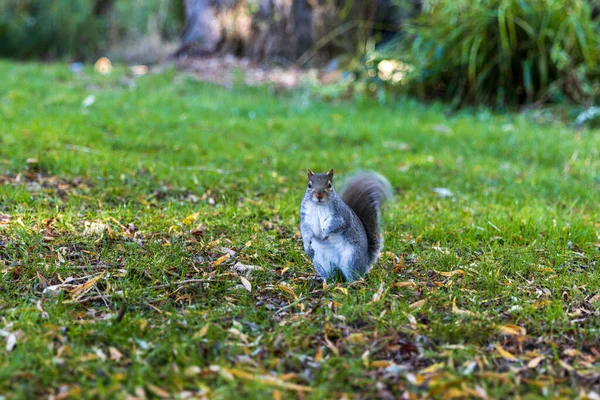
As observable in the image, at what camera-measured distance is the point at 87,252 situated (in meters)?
2.80

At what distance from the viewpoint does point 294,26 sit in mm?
8789

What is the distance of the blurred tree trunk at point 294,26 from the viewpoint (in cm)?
871

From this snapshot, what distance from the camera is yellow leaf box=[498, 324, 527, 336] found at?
221 centimetres

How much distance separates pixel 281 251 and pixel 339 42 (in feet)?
20.9

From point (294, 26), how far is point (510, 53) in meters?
3.18

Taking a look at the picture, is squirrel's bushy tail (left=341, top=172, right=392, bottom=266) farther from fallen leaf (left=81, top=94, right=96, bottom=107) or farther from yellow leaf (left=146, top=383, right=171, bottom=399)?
fallen leaf (left=81, top=94, right=96, bottom=107)

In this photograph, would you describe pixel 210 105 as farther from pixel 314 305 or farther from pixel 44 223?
pixel 314 305

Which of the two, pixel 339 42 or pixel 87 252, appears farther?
pixel 339 42

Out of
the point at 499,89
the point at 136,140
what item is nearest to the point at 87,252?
the point at 136,140

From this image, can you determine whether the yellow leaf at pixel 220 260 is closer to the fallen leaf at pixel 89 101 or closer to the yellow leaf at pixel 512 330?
the yellow leaf at pixel 512 330

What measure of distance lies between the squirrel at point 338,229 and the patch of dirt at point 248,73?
5419mm

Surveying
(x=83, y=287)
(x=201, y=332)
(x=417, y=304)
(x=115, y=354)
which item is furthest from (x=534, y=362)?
(x=83, y=287)

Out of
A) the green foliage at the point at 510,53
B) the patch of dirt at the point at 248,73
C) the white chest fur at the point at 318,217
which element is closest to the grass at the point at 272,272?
the white chest fur at the point at 318,217

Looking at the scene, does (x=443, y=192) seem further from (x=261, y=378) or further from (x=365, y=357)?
(x=261, y=378)
